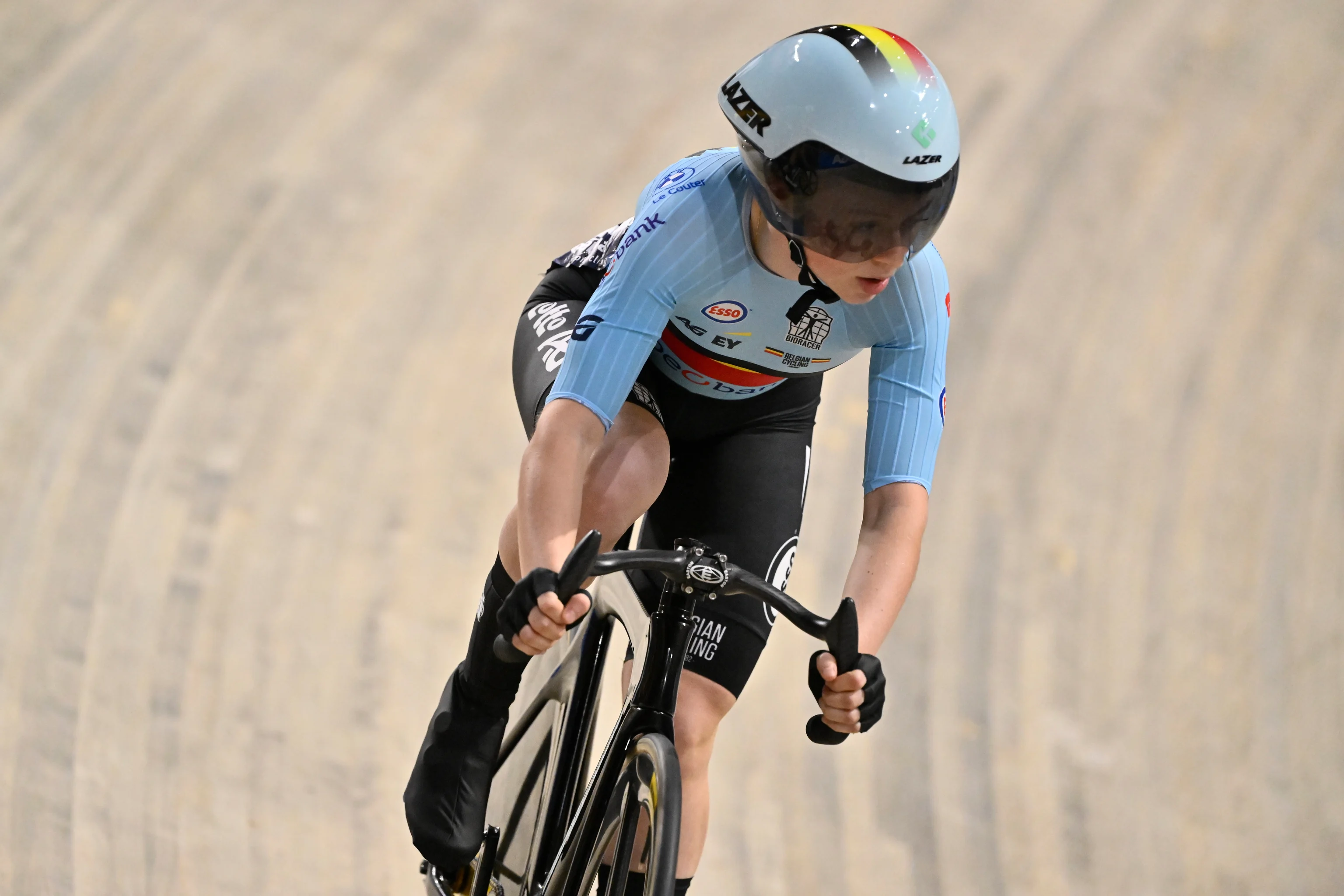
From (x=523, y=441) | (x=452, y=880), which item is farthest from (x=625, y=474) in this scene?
(x=523, y=441)

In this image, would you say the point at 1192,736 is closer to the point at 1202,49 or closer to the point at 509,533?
the point at 509,533

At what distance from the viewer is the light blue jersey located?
70.9 inches

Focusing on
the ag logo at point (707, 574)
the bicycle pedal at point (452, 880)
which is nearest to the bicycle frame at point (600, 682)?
the ag logo at point (707, 574)

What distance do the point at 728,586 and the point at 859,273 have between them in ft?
1.47

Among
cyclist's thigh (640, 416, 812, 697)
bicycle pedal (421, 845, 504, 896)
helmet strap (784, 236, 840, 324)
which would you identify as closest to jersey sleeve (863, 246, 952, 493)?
helmet strap (784, 236, 840, 324)

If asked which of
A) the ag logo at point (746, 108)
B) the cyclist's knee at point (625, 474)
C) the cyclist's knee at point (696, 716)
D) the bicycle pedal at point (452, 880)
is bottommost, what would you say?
the bicycle pedal at point (452, 880)

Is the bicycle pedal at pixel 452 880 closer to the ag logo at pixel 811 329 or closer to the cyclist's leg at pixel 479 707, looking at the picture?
the cyclist's leg at pixel 479 707

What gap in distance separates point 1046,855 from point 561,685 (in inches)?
48.6

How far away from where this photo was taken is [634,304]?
180 cm

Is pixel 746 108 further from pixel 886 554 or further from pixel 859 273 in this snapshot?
pixel 886 554

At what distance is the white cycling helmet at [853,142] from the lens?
5.22 feet

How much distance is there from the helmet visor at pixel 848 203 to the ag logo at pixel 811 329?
0.73 feet

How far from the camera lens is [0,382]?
3520mm

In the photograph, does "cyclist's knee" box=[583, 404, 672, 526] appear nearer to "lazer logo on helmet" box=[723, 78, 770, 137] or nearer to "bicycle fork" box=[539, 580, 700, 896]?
"bicycle fork" box=[539, 580, 700, 896]
